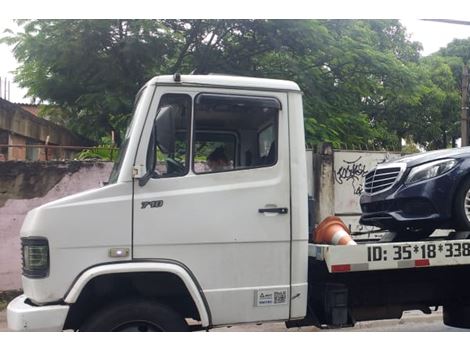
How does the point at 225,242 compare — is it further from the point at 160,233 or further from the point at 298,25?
the point at 298,25

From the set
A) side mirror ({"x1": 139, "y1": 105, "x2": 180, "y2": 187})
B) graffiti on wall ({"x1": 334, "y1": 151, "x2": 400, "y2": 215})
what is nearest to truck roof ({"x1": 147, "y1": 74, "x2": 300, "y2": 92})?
side mirror ({"x1": 139, "y1": 105, "x2": 180, "y2": 187})

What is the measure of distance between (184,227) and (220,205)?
312 mm

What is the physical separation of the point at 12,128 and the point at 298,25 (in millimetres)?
9103

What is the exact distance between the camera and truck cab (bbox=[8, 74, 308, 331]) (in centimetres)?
344

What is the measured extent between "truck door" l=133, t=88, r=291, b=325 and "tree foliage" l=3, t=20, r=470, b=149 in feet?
14.6

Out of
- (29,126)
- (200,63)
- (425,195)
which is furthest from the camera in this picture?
(29,126)

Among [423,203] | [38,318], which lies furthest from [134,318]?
[423,203]

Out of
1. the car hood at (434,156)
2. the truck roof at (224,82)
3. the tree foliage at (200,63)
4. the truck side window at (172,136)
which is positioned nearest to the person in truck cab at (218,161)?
the truck side window at (172,136)

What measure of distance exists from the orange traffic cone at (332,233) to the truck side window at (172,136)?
1339mm

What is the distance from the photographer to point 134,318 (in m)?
3.52

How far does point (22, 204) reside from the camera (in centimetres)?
770

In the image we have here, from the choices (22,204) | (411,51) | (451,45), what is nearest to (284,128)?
(22,204)

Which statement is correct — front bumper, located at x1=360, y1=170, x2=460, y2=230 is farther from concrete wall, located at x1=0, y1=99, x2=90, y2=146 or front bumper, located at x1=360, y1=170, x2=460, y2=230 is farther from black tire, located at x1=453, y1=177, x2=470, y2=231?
concrete wall, located at x1=0, y1=99, x2=90, y2=146

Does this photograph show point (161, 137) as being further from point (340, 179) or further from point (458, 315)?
point (340, 179)
